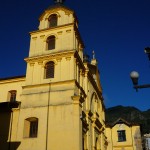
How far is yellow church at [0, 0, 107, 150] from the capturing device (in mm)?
21828

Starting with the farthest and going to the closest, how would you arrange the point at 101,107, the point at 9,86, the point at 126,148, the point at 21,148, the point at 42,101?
the point at 126,148, the point at 101,107, the point at 9,86, the point at 42,101, the point at 21,148

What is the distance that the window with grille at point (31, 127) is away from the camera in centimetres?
2288

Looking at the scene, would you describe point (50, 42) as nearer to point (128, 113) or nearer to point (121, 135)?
point (121, 135)

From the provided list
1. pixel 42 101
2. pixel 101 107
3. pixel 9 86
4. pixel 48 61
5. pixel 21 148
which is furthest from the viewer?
pixel 101 107

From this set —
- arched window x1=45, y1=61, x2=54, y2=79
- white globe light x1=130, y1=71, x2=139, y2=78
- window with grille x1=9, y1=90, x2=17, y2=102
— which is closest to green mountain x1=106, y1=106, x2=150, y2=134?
window with grille x1=9, y1=90, x2=17, y2=102

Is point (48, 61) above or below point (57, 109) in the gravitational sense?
above

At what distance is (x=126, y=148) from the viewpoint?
41.3m

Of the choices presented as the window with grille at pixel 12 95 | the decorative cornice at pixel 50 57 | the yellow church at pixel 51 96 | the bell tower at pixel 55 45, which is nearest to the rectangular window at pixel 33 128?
the yellow church at pixel 51 96

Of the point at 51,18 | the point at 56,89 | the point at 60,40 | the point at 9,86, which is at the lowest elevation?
the point at 56,89

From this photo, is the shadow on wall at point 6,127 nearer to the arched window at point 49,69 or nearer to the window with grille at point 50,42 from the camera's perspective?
the arched window at point 49,69

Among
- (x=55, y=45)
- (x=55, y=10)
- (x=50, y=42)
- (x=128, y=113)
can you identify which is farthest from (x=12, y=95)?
(x=128, y=113)

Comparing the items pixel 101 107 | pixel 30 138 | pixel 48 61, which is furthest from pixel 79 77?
pixel 101 107

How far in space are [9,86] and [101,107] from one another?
14654mm

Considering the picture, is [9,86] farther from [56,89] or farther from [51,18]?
[51,18]
